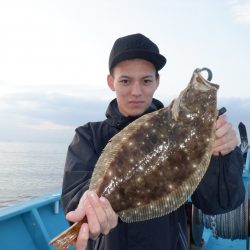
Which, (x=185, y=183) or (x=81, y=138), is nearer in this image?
(x=185, y=183)

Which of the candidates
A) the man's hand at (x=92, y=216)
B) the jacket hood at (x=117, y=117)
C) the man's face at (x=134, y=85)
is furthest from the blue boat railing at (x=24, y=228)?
the man's hand at (x=92, y=216)

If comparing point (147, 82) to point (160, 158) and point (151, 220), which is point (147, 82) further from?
point (151, 220)

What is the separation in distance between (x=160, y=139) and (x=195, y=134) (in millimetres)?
272

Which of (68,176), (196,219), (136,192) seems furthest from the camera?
(196,219)

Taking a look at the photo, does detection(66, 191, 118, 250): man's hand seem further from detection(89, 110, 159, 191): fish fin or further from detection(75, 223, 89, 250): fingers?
detection(89, 110, 159, 191): fish fin

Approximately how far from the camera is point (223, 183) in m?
2.64

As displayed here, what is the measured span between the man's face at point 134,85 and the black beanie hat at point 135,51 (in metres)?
0.05

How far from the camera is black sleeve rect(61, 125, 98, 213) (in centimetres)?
263

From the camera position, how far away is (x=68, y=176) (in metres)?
2.80

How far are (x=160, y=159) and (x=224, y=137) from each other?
48cm

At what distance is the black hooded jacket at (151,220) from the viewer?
2646mm

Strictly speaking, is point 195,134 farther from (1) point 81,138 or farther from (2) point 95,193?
(1) point 81,138

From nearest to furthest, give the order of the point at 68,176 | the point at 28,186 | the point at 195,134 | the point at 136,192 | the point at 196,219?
the point at 136,192 < the point at 195,134 < the point at 68,176 < the point at 196,219 < the point at 28,186

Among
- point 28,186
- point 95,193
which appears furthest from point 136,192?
point 28,186
